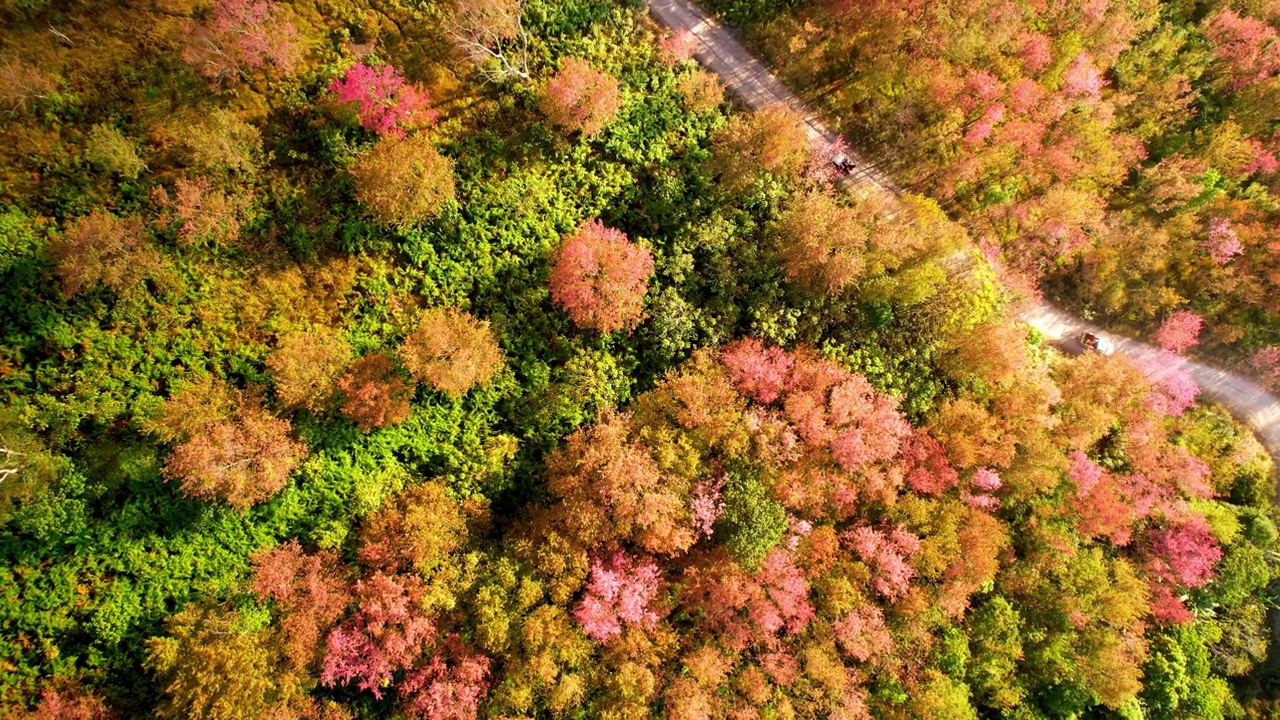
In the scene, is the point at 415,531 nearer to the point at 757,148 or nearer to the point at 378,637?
the point at 378,637

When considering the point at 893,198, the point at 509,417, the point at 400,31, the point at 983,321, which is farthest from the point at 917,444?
the point at 400,31

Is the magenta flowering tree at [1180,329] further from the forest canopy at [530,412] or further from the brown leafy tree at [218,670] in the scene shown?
the brown leafy tree at [218,670]

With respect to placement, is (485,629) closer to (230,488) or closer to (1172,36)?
(230,488)

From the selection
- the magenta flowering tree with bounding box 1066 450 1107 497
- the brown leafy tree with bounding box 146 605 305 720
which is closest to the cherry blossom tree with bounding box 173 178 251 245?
the brown leafy tree with bounding box 146 605 305 720

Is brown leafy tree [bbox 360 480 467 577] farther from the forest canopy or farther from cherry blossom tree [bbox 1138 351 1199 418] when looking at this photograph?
cherry blossom tree [bbox 1138 351 1199 418]

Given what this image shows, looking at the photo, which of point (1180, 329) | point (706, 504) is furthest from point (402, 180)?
point (1180, 329)

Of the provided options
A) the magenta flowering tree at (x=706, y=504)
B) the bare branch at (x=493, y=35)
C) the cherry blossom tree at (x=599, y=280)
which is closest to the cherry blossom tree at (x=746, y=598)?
the magenta flowering tree at (x=706, y=504)
